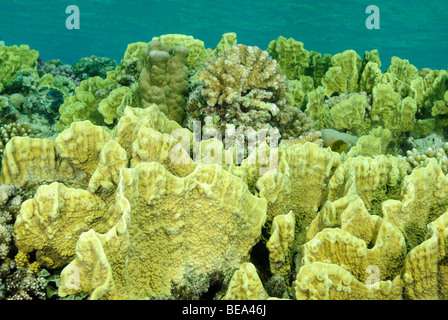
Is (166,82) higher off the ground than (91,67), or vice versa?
(91,67)

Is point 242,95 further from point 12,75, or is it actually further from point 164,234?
point 12,75

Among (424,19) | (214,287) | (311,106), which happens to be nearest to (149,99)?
(311,106)

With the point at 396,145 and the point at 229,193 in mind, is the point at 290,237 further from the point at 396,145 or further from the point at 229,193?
the point at 396,145

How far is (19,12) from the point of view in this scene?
5147 centimetres

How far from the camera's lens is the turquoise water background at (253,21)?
39188mm

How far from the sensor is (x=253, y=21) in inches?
1978

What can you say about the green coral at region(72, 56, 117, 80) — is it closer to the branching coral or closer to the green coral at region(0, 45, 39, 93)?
the green coral at region(0, 45, 39, 93)

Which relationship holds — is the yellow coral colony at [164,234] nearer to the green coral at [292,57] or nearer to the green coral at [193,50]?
the green coral at [193,50]

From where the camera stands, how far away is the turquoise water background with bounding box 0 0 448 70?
3919 cm

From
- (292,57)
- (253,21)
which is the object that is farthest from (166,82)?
(253,21)

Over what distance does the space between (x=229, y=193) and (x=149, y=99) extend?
3.11 m

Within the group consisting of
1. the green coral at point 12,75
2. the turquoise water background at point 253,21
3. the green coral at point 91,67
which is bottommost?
the green coral at point 12,75

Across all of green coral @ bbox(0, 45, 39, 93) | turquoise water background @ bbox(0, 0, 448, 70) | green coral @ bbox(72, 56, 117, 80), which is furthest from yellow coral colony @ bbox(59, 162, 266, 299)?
turquoise water background @ bbox(0, 0, 448, 70)

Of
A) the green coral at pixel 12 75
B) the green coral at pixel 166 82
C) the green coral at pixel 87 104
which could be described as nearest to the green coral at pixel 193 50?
the green coral at pixel 87 104
